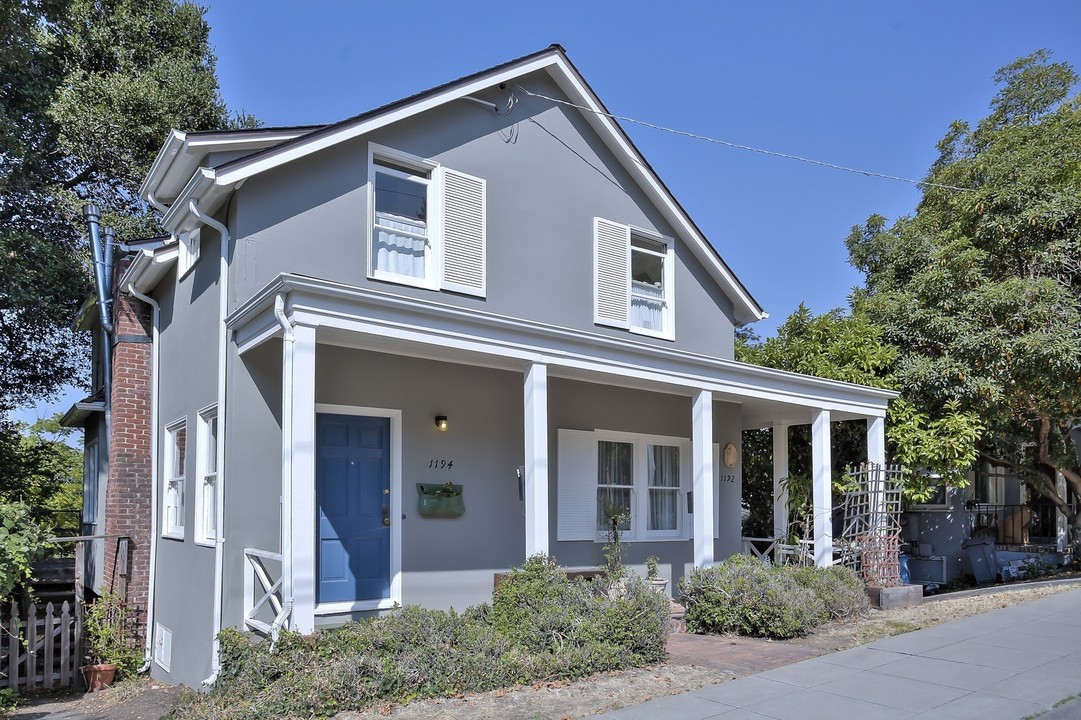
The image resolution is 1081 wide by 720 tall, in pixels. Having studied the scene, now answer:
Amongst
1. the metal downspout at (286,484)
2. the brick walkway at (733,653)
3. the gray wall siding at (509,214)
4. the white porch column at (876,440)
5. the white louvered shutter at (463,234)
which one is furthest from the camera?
the white porch column at (876,440)

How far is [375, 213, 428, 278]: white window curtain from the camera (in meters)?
9.75

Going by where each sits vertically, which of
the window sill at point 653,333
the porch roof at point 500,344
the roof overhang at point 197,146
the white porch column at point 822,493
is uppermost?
the roof overhang at point 197,146

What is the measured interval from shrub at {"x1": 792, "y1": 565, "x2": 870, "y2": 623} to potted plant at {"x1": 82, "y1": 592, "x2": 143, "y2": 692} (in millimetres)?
8580

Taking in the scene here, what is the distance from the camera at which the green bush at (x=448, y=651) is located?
6.12m

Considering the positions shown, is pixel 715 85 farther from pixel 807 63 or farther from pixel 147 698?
pixel 147 698

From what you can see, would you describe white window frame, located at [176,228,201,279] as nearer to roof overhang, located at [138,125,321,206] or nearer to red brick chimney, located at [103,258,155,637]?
roof overhang, located at [138,125,321,206]

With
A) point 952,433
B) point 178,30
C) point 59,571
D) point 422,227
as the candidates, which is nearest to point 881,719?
point 422,227

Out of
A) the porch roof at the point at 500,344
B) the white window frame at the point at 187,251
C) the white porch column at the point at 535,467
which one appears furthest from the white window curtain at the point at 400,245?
the white window frame at the point at 187,251

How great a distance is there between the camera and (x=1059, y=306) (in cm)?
1373

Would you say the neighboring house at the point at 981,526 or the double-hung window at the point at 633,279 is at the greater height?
the double-hung window at the point at 633,279

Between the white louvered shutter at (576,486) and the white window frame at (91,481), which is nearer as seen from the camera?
the white louvered shutter at (576,486)

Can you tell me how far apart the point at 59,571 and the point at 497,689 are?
11.6 m

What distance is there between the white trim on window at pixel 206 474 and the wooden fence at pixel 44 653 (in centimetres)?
290

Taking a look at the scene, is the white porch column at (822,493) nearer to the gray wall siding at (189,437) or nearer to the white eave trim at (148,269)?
the gray wall siding at (189,437)
